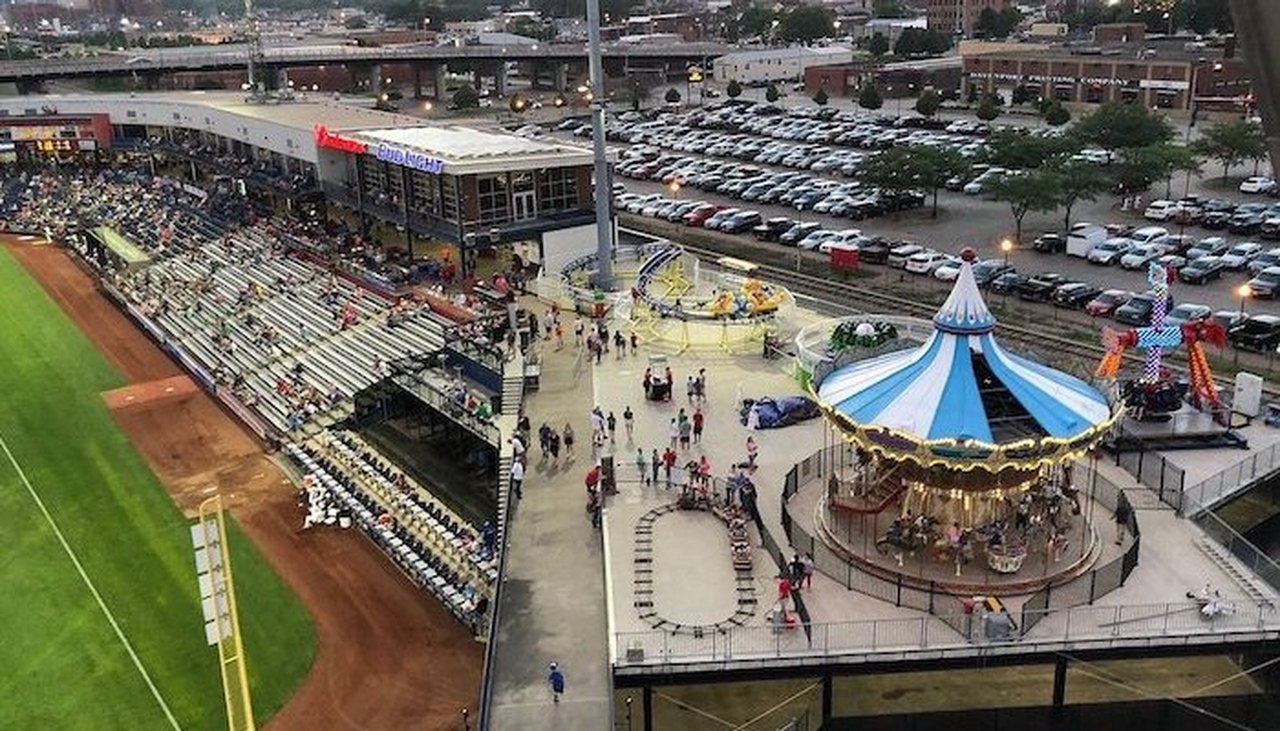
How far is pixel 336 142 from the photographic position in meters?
55.7

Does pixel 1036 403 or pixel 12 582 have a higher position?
pixel 1036 403

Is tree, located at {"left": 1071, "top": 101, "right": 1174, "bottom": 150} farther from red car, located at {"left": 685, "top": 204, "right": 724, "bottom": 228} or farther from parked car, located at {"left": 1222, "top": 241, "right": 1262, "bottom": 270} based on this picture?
red car, located at {"left": 685, "top": 204, "right": 724, "bottom": 228}

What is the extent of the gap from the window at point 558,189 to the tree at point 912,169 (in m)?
23.1

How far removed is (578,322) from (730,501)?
1616 centimetres

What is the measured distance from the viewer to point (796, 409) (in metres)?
31.8

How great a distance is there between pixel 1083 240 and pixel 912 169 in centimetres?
1246

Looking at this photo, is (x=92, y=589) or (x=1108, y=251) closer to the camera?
(x=92, y=589)

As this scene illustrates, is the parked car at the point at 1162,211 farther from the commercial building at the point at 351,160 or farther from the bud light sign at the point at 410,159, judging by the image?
the bud light sign at the point at 410,159

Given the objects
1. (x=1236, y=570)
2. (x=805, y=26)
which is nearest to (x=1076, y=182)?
(x=1236, y=570)

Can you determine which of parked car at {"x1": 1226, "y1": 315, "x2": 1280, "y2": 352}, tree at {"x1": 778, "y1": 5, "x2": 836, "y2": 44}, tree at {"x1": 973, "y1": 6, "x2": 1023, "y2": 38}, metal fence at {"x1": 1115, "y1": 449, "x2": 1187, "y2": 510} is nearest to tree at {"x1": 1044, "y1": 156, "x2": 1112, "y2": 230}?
parked car at {"x1": 1226, "y1": 315, "x2": 1280, "y2": 352}

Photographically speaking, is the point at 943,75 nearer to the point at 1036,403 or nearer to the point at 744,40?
the point at 744,40

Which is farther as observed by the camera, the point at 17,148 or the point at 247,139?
the point at 17,148

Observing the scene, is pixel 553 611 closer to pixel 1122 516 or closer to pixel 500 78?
pixel 1122 516

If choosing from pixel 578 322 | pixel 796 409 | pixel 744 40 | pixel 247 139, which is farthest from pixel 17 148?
pixel 744 40
